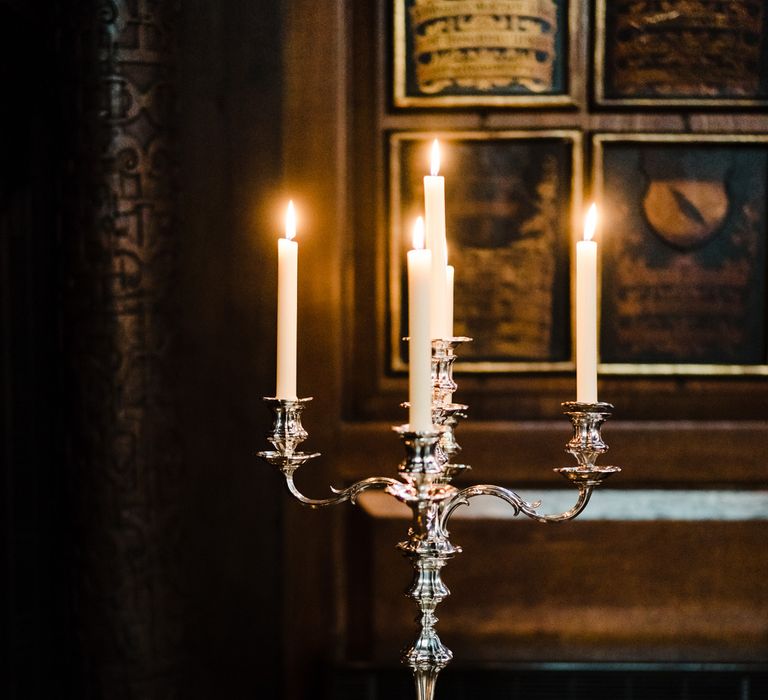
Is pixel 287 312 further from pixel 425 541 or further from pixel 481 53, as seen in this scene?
pixel 481 53

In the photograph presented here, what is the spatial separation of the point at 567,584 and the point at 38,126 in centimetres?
165

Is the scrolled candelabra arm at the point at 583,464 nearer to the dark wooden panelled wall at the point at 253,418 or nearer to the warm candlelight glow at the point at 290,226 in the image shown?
the warm candlelight glow at the point at 290,226

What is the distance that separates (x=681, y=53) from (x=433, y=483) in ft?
5.38

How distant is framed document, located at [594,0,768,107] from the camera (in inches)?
79.7

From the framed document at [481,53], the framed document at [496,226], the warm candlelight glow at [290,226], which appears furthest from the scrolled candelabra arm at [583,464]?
the framed document at [481,53]

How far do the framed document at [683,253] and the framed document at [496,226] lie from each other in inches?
4.3

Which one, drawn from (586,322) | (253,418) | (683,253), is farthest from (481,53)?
(586,322)

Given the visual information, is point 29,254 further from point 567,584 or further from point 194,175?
point 567,584

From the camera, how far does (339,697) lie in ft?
6.45

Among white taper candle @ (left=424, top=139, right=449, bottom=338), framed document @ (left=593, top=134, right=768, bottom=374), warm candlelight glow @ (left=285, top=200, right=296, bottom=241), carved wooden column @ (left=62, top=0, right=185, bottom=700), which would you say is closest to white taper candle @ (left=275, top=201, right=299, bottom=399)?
warm candlelight glow @ (left=285, top=200, right=296, bottom=241)

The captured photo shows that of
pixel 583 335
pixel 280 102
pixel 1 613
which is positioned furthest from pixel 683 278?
pixel 1 613

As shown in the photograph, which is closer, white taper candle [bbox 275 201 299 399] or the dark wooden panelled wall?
white taper candle [bbox 275 201 299 399]

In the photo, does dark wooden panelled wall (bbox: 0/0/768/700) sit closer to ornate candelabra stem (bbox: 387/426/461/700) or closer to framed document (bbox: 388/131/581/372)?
framed document (bbox: 388/131/581/372)

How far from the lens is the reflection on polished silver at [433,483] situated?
2.52 ft
